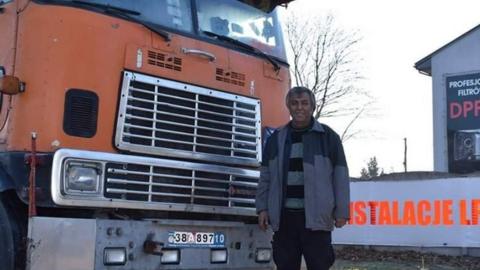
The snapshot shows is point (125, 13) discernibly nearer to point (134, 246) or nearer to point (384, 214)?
point (134, 246)

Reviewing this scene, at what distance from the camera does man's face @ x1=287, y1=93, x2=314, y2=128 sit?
547cm

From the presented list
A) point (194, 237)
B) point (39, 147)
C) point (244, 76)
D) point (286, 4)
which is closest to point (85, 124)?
point (39, 147)

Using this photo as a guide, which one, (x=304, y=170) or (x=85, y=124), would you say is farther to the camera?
(x=304, y=170)

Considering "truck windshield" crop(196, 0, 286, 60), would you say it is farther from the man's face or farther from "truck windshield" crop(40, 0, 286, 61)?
the man's face

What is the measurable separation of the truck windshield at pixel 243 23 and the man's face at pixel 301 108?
1038mm

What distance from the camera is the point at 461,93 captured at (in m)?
25.1

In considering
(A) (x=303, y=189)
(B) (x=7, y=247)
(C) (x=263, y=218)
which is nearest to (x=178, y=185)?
(C) (x=263, y=218)

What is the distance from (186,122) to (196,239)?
0.93m

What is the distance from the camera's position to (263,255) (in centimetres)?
602

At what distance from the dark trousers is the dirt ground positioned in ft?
21.8

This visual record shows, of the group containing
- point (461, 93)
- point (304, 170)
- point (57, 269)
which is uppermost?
point (461, 93)

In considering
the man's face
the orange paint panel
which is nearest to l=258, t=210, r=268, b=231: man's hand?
the man's face

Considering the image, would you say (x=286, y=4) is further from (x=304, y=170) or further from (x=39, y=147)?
(x=39, y=147)

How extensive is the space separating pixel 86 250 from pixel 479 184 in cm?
1062
